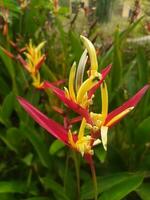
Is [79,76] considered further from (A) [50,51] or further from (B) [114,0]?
(B) [114,0]

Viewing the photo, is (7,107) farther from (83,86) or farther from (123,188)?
(83,86)

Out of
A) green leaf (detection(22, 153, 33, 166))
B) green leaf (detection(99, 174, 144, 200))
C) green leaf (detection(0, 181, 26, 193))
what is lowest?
green leaf (detection(0, 181, 26, 193))

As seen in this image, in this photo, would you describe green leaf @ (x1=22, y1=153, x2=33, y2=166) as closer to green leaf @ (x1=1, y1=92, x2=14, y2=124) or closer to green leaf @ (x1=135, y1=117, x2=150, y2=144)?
green leaf @ (x1=1, y1=92, x2=14, y2=124)

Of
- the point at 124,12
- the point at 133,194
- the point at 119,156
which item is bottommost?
the point at 124,12

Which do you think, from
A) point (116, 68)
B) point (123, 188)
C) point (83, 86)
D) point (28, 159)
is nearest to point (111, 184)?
point (123, 188)

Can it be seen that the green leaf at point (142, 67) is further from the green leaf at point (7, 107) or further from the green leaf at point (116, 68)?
the green leaf at point (7, 107)

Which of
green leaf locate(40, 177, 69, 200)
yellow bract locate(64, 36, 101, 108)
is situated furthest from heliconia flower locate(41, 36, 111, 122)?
green leaf locate(40, 177, 69, 200)

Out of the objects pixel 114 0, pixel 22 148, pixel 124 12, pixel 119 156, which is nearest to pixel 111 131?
pixel 119 156

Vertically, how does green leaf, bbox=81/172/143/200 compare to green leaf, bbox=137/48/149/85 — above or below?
below
